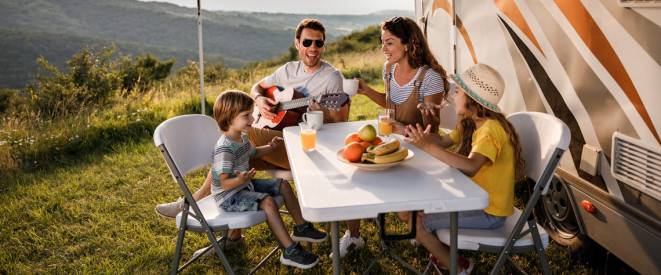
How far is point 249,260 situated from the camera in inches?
122

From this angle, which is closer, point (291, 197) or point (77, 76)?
point (291, 197)

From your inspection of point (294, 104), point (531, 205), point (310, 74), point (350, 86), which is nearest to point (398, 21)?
point (350, 86)

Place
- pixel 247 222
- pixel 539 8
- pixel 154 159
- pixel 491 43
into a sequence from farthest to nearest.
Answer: pixel 154 159
pixel 491 43
pixel 539 8
pixel 247 222

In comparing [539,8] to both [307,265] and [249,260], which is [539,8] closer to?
[307,265]

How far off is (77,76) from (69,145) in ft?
35.1

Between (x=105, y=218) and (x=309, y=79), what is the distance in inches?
82.5

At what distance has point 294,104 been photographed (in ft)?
11.3

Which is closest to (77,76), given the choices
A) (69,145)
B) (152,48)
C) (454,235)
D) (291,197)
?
(69,145)

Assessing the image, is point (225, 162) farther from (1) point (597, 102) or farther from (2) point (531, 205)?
(1) point (597, 102)

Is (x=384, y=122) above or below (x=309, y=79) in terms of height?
below

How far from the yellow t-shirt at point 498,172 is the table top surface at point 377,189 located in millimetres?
238

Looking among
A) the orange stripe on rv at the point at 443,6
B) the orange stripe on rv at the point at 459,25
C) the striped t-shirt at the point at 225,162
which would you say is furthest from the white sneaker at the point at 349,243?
the orange stripe on rv at the point at 443,6

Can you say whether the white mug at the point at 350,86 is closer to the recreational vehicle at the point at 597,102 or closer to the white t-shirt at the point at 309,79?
the white t-shirt at the point at 309,79

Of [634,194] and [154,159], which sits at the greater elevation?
[634,194]
